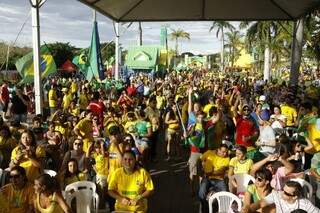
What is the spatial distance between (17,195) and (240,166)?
337 centimetres

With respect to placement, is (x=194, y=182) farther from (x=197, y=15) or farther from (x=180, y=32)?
(x=180, y=32)

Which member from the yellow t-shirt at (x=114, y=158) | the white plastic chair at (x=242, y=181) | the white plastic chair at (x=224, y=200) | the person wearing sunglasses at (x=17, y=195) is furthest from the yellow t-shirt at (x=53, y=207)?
the white plastic chair at (x=242, y=181)

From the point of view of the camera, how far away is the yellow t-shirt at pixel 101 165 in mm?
7343

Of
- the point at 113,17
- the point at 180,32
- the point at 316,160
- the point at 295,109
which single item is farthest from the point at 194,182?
the point at 180,32

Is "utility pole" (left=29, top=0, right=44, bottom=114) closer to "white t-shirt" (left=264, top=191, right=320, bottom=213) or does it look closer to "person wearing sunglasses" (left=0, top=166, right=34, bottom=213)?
"person wearing sunglasses" (left=0, top=166, right=34, bottom=213)

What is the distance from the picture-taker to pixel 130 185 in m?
5.92

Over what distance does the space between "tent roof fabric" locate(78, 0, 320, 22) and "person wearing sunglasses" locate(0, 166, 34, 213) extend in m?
5.48

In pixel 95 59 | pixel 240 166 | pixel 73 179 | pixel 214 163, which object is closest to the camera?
pixel 73 179

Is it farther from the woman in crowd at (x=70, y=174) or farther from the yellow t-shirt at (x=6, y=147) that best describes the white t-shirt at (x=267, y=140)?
the yellow t-shirt at (x=6, y=147)

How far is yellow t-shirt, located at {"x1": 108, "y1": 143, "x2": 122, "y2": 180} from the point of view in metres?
7.09

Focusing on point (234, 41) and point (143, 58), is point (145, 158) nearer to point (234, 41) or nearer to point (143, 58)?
point (143, 58)

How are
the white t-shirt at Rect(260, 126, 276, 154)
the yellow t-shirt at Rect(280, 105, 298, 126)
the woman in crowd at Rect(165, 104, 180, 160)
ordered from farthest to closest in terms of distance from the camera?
the woman in crowd at Rect(165, 104, 180, 160) < the yellow t-shirt at Rect(280, 105, 298, 126) < the white t-shirt at Rect(260, 126, 276, 154)

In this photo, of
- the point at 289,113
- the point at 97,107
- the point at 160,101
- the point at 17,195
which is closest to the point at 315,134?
the point at 289,113

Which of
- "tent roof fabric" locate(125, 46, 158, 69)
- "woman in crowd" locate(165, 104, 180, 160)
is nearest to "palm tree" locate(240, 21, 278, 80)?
"tent roof fabric" locate(125, 46, 158, 69)
